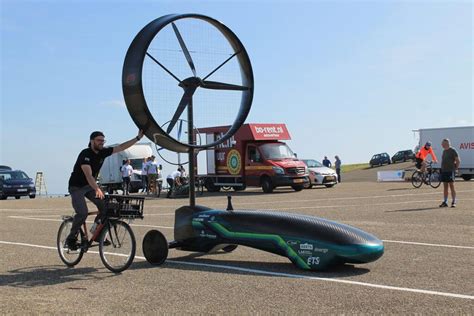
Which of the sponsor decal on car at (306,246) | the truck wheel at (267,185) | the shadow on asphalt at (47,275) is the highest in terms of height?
the truck wheel at (267,185)

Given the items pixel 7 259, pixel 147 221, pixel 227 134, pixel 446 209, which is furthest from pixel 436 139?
pixel 7 259

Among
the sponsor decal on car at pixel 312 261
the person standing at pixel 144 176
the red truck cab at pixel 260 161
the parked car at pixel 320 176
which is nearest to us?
the sponsor decal on car at pixel 312 261

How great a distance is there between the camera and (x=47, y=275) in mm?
7918

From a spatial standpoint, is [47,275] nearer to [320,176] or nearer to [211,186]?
[211,186]

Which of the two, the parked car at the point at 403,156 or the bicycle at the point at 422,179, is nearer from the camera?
the bicycle at the point at 422,179

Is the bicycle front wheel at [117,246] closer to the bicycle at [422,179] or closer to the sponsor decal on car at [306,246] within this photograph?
the sponsor decal on car at [306,246]

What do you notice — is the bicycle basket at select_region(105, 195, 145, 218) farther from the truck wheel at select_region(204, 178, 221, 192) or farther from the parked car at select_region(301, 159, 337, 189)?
the parked car at select_region(301, 159, 337, 189)

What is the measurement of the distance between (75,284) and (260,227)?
254cm

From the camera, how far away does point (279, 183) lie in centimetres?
2672

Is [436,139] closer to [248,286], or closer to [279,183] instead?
[279,183]

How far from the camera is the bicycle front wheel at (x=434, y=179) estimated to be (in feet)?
91.4

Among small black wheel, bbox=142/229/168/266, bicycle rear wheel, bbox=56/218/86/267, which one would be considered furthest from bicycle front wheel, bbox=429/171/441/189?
bicycle rear wheel, bbox=56/218/86/267

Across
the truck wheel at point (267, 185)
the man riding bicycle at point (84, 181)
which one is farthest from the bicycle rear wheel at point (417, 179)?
the man riding bicycle at point (84, 181)

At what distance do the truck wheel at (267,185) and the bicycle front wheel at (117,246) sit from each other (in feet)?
62.4
